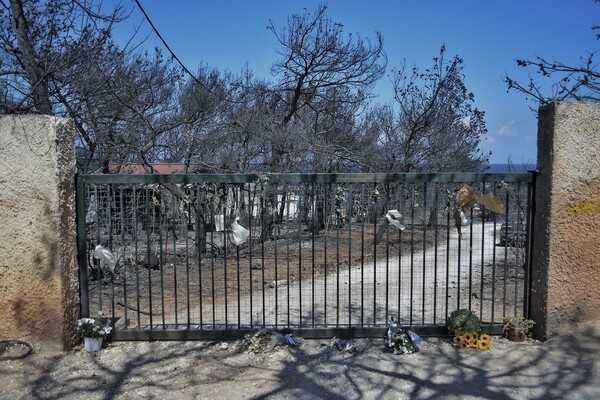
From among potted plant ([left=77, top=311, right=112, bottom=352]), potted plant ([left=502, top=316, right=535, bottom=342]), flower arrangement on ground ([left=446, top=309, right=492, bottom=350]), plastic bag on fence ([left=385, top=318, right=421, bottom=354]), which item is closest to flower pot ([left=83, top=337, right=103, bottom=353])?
potted plant ([left=77, top=311, right=112, bottom=352])

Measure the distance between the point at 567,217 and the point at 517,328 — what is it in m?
1.19

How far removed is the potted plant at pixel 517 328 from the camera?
5.04 m

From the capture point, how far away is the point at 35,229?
15.0 ft

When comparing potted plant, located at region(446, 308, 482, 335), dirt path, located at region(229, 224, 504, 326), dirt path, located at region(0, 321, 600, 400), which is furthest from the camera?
dirt path, located at region(229, 224, 504, 326)

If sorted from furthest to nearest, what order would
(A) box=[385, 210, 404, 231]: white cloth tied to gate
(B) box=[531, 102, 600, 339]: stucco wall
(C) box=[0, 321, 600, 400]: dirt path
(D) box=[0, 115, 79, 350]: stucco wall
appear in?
(A) box=[385, 210, 404, 231]: white cloth tied to gate, (B) box=[531, 102, 600, 339]: stucco wall, (D) box=[0, 115, 79, 350]: stucco wall, (C) box=[0, 321, 600, 400]: dirt path

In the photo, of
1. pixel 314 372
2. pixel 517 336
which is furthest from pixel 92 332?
pixel 517 336

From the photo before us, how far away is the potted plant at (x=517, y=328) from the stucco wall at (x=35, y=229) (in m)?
4.28

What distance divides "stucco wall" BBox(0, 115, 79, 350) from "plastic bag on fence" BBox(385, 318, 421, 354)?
9.99 ft

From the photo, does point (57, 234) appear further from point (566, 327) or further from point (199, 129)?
point (199, 129)

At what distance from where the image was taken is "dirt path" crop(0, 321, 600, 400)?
3977 mm

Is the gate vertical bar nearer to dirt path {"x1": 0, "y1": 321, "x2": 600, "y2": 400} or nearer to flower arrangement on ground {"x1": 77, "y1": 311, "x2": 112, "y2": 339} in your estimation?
flower arrangement on ground {"x1": 77, "y1": 311, "x2": 112, "y2": 339}

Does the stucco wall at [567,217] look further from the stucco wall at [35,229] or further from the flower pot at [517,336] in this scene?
the stucco wall at [35,229]

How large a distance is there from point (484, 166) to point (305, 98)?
11.2 meters

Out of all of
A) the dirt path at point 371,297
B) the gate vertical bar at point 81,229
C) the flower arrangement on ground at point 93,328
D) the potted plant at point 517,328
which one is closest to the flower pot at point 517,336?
the potted plant at point 517,328
